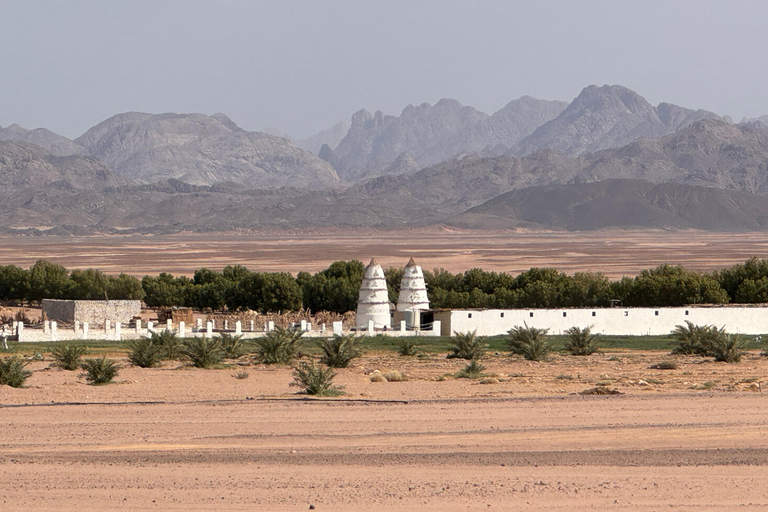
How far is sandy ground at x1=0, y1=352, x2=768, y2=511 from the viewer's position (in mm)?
12602

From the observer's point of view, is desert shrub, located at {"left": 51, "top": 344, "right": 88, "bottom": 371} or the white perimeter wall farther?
the white perimeter wall

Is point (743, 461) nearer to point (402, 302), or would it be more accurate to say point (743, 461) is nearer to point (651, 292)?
point (402, 302)

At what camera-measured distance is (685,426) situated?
16906 millimetres

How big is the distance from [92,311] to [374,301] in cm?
1097

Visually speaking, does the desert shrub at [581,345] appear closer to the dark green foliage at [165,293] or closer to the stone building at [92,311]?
the stone building at [92,311]

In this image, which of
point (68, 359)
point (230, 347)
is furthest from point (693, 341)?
point (68, 359)

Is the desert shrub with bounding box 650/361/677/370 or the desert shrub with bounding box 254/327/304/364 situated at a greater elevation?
the desert shrub with bounding box 254/327/304/364

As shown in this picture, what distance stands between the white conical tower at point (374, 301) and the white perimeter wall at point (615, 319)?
8.42 feet

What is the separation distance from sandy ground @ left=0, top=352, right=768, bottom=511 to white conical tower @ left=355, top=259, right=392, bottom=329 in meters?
16.3

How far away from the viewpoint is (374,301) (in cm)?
4012

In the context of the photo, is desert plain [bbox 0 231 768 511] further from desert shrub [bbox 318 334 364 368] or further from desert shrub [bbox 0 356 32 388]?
desert shrub [bbox 318 334 364 368]

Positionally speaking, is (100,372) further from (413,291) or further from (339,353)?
(413,291)

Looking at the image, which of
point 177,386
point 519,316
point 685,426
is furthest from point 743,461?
point 519,316

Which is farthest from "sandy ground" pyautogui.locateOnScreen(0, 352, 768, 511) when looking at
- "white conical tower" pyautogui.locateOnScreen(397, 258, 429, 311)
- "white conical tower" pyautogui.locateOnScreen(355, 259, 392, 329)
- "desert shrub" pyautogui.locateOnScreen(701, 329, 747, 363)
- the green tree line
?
the green tree line
